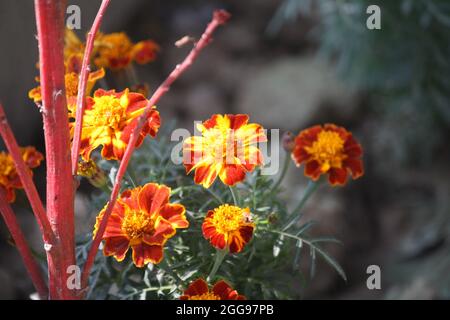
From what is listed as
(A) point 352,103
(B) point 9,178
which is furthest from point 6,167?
(A) point 352,103

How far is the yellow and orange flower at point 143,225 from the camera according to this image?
2.01 feet

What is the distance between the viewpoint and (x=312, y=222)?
0.75 meters

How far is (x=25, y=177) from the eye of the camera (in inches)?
22.9

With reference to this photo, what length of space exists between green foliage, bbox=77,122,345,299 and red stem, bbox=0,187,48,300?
0.20 feet

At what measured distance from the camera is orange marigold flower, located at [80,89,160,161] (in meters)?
0.63

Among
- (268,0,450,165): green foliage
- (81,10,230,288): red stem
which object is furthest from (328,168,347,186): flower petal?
(268,0,450,165): green foliage

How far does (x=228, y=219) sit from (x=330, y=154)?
0.17 metres

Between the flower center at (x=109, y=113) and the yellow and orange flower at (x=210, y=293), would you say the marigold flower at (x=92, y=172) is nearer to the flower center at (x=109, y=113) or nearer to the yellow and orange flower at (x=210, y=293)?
the flower center at (x=109, y=113)

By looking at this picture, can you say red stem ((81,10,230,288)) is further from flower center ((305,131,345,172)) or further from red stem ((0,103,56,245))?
flower center ((305,131,345,172))

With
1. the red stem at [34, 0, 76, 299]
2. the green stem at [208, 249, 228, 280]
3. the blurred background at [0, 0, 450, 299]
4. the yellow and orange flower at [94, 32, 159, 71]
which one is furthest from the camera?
the blurred background at [0, 0, 450, 299]

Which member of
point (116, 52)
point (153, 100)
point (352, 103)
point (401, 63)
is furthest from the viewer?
point (352, 103)

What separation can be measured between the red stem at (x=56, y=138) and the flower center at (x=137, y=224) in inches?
2.0

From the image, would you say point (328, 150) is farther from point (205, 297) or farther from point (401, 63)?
point (401, 63)
